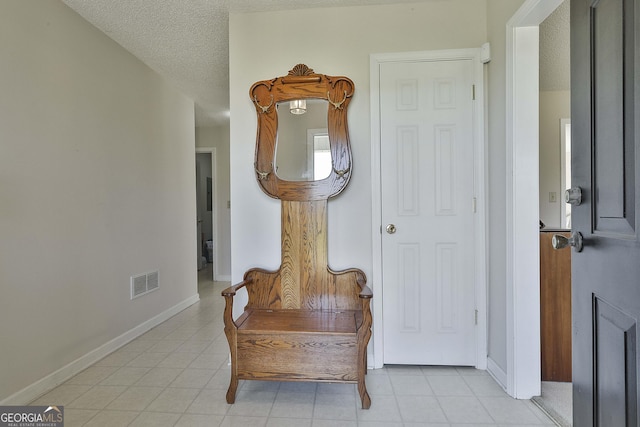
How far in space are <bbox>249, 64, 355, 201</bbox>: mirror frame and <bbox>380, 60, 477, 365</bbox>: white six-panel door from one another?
0.28 metres

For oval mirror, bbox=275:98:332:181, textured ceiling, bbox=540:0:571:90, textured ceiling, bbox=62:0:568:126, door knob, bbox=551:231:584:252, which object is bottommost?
door knob, bbox=551:231:584:252

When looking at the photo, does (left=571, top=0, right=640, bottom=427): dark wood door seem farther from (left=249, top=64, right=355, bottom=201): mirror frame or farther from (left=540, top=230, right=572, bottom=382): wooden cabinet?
(left=249, top=64, right=355, bottom=201): mirror frame

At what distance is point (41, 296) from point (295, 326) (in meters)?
1.54

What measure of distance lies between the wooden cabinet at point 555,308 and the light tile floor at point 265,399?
360 mm

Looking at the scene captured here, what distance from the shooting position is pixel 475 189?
2.15 meters

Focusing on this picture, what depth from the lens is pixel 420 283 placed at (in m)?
2.18

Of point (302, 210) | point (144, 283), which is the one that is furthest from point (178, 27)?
point (144, 283)

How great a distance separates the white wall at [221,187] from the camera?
4.98 m

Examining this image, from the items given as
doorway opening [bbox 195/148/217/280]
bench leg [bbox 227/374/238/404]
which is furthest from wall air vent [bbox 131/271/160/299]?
doorway opening [bbox 195/148/217/280]

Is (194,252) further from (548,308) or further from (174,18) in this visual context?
(548,308)

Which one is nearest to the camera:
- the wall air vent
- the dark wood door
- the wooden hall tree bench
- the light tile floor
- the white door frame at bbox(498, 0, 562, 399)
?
the dark wood door

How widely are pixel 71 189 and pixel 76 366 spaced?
118cm

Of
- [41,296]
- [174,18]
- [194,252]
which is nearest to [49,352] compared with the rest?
[41,296]

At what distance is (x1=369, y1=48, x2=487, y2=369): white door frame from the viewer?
6.97ft
